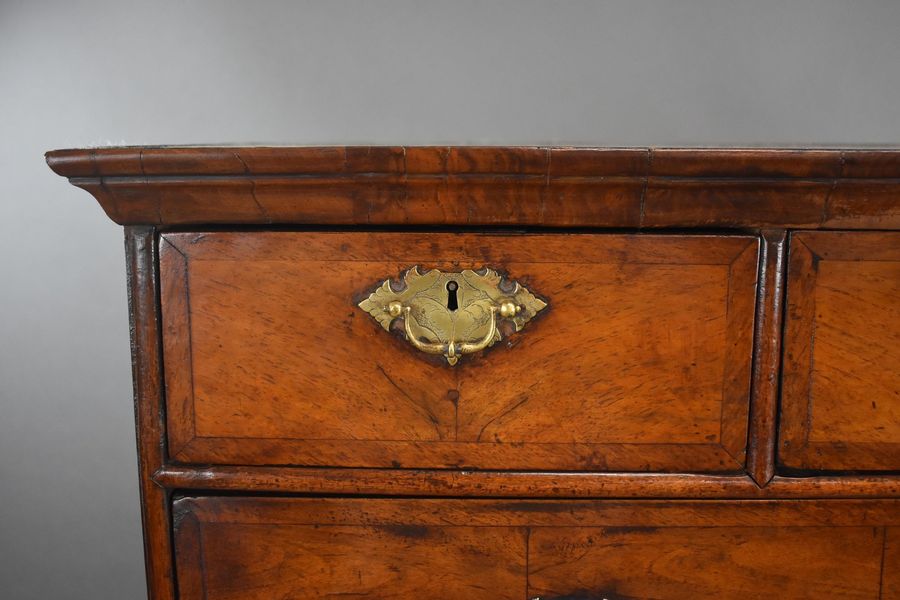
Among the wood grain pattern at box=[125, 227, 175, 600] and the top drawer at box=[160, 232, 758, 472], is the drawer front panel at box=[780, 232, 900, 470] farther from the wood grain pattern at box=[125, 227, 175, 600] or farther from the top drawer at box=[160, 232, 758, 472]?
the wood grain pattern at box=[125, 227, 175, 600]

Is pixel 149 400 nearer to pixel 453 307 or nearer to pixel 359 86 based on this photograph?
pixel 453 307

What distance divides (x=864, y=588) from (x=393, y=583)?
0.45 meters

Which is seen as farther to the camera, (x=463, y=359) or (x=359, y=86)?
(x=359, y=86)

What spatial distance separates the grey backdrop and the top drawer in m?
0.62

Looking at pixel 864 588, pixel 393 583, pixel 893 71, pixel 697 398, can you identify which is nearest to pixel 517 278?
pixel 697 398

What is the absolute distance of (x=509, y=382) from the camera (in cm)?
57

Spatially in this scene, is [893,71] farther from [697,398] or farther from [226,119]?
[226,119]

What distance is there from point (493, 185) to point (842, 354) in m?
0.35

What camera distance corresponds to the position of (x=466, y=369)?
57cm

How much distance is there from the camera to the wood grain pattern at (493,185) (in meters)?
0.51

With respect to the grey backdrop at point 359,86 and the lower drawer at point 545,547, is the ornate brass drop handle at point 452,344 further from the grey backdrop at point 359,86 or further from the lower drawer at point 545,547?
the grey backdrop at point 359,86

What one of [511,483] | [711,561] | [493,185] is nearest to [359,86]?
[493,185]

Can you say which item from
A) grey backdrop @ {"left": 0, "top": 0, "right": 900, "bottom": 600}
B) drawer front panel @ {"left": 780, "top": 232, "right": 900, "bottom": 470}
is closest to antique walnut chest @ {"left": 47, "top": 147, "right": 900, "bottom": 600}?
drawer front panel @ {"left": 780, "top": 232, "right": 900, "bottom": 470}

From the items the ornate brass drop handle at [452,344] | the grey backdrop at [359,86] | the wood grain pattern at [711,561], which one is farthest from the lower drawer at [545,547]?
the grey backdrop at [359,86]
